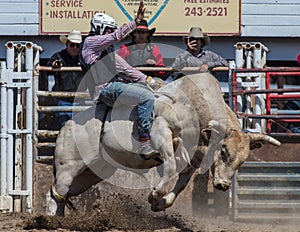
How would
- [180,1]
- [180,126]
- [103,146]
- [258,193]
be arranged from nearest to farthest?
[180,126] < [103,146] < [258,193] < [180,1]

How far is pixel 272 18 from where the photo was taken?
38.5 feet

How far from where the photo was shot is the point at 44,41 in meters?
11.8

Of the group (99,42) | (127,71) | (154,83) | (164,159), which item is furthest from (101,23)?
(164,159)

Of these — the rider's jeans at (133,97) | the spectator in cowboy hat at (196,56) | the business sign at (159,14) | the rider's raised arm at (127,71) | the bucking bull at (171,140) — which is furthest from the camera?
the business sign at (159,14)

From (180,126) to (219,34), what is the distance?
184 inches

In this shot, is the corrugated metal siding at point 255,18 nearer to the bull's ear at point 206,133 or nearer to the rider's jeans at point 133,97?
the rider's jeans at point 133,97

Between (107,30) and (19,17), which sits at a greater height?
(19,17)

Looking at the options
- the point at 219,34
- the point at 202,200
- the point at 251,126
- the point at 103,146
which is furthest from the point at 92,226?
the point at 219,34

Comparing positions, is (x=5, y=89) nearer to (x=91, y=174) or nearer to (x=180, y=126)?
(x=91, y=174)

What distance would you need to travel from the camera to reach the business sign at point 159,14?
11422 mm

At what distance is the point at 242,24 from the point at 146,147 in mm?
4903

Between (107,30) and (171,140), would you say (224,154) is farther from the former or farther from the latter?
(107,30)

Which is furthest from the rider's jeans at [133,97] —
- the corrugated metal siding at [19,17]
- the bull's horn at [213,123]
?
the corrugated metal siding at [19,17]

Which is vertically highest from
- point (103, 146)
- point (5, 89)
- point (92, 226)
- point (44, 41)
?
point (44, 41)
